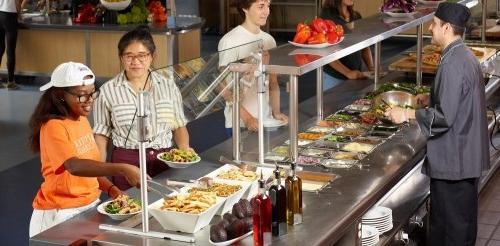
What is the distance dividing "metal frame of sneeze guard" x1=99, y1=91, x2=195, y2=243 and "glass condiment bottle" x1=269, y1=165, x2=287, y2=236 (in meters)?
0.33

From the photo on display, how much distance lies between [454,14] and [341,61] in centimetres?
223

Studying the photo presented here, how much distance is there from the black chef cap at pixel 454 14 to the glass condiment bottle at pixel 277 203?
169 centimetres

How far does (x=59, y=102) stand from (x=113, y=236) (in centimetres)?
78

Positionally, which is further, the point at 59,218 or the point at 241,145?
the point at 241,145

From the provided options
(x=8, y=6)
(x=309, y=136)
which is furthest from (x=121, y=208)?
(x=8, y=6)

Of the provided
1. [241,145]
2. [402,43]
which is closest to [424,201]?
[241,145]

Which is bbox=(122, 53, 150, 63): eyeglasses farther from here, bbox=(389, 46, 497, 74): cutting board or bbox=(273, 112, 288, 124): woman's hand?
bbox=(389, 46, 497, 74): cutting board

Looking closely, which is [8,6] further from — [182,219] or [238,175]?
[182,219]

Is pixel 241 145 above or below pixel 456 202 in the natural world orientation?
above

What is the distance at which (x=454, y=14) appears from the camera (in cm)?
455

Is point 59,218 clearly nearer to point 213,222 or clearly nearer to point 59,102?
point 59,102

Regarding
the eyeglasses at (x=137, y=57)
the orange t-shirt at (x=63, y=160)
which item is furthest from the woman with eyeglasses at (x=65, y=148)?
the eyeglasses at (x=137, y=57)

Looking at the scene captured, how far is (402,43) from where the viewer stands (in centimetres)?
1398

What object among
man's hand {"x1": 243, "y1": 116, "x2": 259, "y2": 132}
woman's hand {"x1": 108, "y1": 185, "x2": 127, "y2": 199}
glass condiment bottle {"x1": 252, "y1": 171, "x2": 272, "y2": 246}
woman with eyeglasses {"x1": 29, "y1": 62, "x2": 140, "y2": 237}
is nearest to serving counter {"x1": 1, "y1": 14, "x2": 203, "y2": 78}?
man's hand {"x1": 243, "y1": 116, "x2": 259, "y2": 132}
